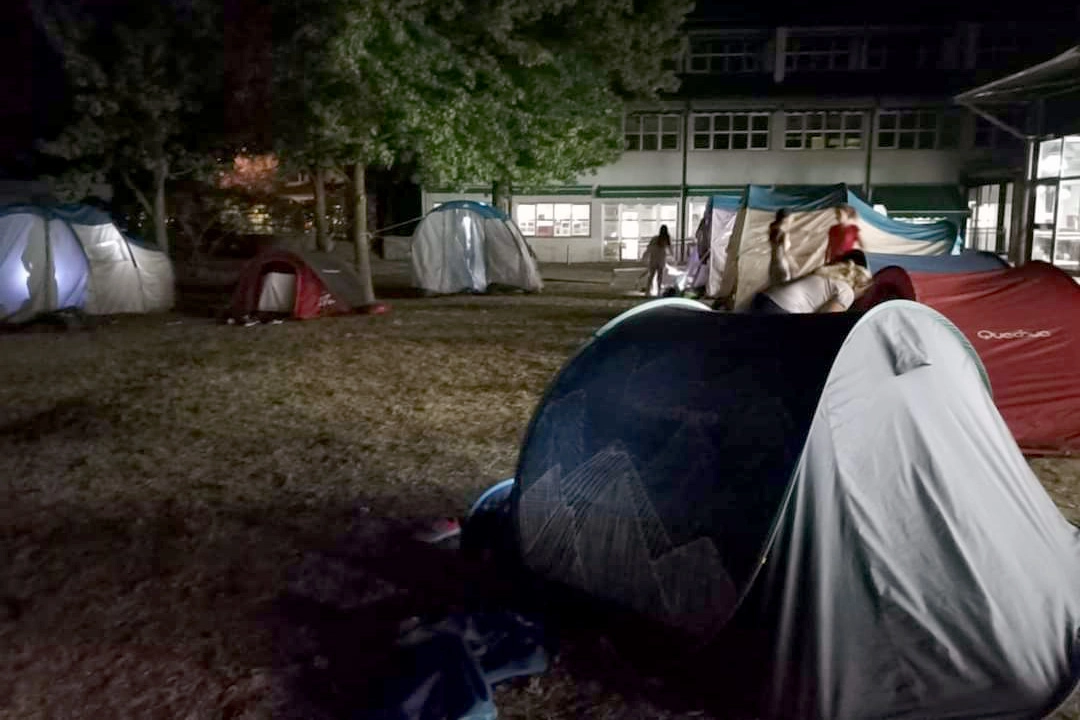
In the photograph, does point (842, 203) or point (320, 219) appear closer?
point (842, 203)

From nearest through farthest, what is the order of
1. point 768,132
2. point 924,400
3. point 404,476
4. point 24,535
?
1. point 924,400
2. point 24,535
3. point 404,476
4. point 768,132

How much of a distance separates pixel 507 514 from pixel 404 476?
212 centimetres

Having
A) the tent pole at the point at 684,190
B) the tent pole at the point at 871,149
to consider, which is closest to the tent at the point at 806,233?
the tent pole at the point at 684,190

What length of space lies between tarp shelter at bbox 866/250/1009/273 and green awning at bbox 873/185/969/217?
30167 mm

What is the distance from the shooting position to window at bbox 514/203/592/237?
131 ft

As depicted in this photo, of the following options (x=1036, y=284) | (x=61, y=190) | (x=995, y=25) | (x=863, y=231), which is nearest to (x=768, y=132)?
(x=995, y=25)

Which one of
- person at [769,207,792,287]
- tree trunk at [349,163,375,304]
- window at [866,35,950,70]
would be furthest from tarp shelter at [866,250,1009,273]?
window at [866,35,950,70]

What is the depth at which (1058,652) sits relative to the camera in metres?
3.89

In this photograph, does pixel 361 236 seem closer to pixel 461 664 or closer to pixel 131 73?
pixel 131 73

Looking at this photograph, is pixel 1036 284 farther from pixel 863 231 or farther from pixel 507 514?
pixel 863 231

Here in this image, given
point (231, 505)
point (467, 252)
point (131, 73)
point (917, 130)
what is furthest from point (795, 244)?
point (917, 130)

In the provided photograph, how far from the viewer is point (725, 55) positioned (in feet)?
137

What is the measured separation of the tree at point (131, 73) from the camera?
19422 mm

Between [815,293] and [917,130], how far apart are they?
116ft
